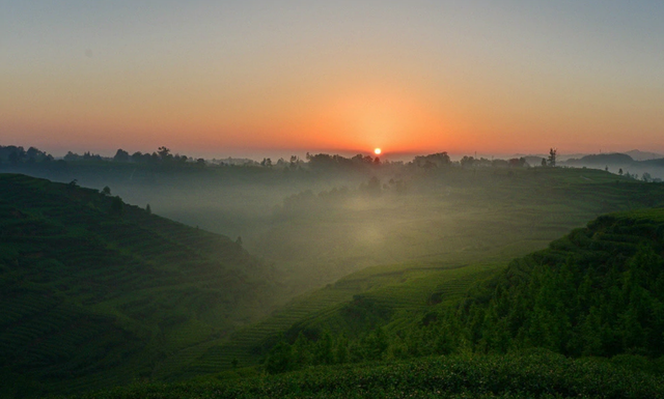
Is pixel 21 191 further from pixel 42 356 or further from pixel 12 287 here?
pixel 42 356

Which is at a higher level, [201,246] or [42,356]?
[201,246]

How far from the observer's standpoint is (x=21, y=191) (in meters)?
137

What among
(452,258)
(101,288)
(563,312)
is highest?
(563,312)

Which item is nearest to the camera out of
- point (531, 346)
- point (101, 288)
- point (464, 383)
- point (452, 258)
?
point (464, 383)

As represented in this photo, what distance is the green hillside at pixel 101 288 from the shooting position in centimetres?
7712

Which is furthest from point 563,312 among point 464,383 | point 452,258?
point 452,258

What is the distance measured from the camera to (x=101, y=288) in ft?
339

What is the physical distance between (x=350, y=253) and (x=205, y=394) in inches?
5136

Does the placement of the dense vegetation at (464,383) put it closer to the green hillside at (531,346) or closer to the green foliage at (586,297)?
the green hillside at (531,346)

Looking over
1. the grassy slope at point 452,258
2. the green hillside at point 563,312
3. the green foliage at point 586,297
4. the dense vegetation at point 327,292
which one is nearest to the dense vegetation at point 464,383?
the dense vegetation at point 327,292

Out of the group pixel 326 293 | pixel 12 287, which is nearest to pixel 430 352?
pixel 326 293

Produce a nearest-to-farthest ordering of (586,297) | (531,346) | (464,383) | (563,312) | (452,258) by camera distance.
A: (464,383) < (531,346) < (563,312) < (586,297) < (452,258)

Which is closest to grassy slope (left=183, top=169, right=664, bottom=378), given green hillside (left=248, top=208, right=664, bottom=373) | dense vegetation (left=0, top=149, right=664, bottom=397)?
dense vegetation (left=0, top=149, right=664, bottom=397)

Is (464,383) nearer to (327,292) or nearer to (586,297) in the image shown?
(586,297)
